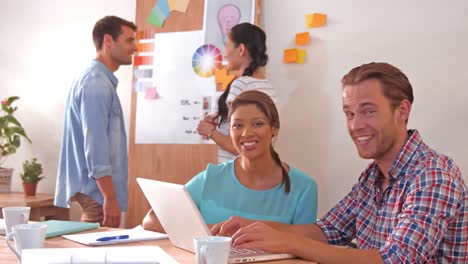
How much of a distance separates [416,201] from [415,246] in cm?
12

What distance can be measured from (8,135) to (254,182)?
2.34 metres

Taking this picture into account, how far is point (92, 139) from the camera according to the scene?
294 cm

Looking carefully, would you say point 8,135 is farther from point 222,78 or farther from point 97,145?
point 222,78

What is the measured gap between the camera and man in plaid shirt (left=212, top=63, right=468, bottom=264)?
4.89ft

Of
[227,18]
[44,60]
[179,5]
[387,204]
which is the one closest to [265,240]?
[387,204]

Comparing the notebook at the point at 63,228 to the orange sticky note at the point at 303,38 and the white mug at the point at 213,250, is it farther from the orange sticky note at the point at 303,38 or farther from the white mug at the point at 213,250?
the orange sticky note at the point at 303,38

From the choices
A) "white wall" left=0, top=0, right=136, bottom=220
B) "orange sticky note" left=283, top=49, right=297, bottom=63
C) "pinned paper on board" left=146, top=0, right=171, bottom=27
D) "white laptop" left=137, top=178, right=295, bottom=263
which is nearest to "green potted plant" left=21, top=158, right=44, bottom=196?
"white wall" left=0, top=0, right=136, bottom=220

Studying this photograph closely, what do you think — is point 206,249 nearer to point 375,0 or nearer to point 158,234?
point 158,234

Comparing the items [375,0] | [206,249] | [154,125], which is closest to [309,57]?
[375,0]

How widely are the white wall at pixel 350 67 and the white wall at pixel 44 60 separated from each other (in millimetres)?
1230

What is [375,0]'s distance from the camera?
2977mm

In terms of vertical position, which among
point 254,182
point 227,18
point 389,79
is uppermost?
point 227,18

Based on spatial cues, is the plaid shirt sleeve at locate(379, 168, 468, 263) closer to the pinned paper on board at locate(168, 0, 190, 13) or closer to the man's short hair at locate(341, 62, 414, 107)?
the man's short hair at locate(341, 62, 414, 107)

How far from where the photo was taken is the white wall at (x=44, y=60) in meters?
4.01
